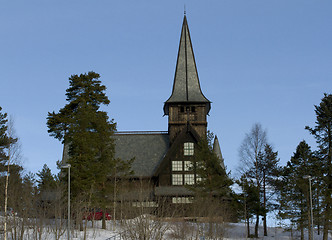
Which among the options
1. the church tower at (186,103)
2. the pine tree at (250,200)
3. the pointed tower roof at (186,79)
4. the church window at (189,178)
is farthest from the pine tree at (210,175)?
the pointed tower roof at (186,79)

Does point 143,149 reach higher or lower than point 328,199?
higher

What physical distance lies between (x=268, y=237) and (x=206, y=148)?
1089cm

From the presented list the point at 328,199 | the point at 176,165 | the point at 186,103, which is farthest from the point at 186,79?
the point at 328,199

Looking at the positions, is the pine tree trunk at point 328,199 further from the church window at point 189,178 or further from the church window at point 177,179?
the church window at point 177,179

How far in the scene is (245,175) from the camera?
51062 mm

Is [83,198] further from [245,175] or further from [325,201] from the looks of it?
[325,201]

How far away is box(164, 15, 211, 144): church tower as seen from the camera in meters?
64.2

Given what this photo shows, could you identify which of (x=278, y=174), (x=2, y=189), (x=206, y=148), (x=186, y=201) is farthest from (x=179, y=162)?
(x=2, y=189)

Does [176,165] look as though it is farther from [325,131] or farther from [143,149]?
[325,131]

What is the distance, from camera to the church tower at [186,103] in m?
64.2

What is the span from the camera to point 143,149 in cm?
6581

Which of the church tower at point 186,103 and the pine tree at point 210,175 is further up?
the church tower at point 186,103

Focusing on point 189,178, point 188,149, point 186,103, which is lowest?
point 189,178

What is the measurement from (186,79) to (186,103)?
13.2 feet
